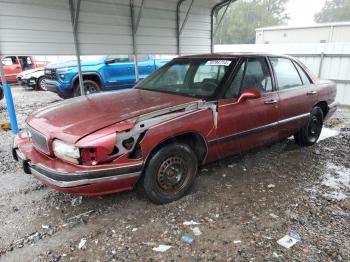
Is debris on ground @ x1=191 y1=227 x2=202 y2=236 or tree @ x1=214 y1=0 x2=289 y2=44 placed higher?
tree @ x1=214 y1=0 x2=289 y2=44

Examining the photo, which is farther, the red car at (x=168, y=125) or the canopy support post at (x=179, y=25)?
the canopy support post at (x=179, y=25)

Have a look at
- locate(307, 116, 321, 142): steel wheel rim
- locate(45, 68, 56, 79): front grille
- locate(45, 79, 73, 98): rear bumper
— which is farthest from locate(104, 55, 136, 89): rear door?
locate(307, 116, 321, 142): steel wheel rim

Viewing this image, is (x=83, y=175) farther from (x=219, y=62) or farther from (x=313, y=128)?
(x=313, y=128)

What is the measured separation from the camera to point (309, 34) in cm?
2119

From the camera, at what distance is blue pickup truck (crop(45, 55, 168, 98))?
9008 mm

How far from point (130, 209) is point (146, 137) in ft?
2.98

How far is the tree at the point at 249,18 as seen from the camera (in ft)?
168

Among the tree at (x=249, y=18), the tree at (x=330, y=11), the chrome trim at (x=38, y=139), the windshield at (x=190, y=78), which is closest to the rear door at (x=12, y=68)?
the windshield at (x=190, y=78)

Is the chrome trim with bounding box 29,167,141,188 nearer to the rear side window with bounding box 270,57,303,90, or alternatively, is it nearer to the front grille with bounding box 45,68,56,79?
the rear side window with bounding box 270,57,303,90

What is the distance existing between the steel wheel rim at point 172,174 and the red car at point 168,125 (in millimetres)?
12

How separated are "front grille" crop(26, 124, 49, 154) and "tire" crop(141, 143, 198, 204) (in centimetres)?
104

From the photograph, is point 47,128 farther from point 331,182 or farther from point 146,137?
point 331,182

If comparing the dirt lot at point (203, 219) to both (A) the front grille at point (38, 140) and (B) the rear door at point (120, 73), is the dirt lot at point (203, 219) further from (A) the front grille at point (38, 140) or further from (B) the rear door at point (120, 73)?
(B) the rear door at point (120, 73)

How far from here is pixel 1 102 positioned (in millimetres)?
10445
